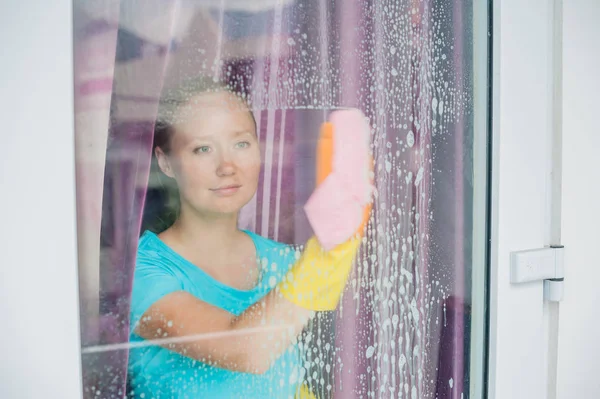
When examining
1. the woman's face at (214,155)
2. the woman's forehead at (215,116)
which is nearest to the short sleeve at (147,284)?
the woman's face at (214,155)

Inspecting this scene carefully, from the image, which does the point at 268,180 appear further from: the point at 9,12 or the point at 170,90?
the point at 9,12

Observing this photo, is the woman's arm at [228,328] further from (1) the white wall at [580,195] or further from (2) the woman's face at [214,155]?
(1) the white wall at [580,195]

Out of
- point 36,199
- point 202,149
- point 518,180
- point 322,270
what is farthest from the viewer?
point 518,180

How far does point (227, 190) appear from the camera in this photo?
81 centimetres

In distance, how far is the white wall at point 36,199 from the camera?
672mm

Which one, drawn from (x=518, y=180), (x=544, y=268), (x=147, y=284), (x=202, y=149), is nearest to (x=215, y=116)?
(x=202, y=149)

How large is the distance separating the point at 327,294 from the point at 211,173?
1.01 ft

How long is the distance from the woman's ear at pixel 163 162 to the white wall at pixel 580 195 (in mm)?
882

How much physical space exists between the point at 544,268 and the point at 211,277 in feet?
2.45

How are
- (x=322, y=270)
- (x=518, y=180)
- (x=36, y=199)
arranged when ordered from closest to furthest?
(x=36, y=199), (x=322, y=270), (x=518, y=180)

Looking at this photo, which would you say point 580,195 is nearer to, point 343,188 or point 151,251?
point 343,188

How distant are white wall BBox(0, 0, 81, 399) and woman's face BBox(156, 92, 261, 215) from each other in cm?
16

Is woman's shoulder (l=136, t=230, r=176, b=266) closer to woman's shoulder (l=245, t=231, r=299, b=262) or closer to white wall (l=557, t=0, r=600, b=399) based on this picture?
woman's shoulder (l=245, t=231, r=299, b=262)

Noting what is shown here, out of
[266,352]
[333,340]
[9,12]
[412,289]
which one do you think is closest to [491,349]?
[412,289]
